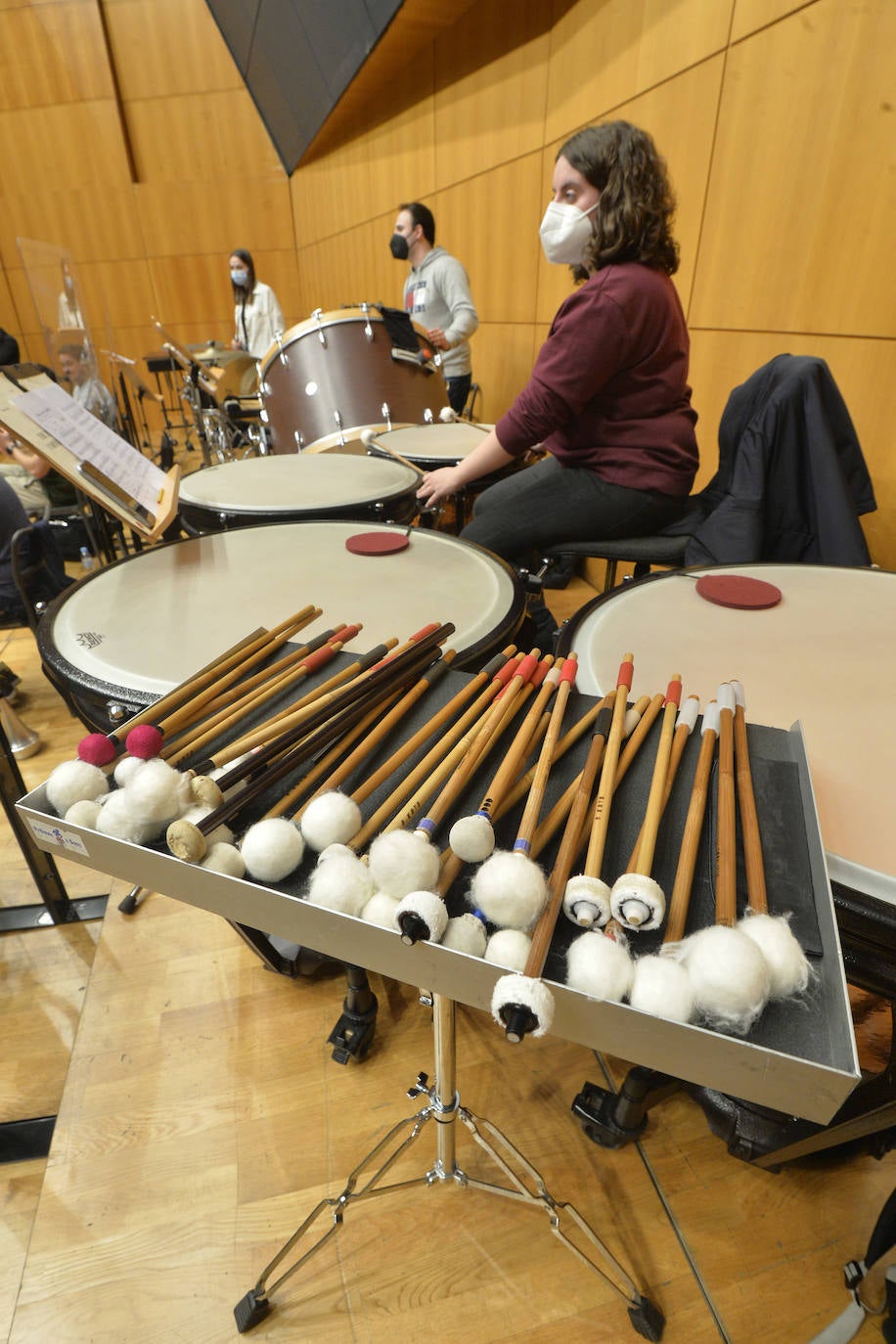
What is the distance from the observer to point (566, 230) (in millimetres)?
1505

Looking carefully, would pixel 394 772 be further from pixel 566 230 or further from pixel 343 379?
pixel 343 379

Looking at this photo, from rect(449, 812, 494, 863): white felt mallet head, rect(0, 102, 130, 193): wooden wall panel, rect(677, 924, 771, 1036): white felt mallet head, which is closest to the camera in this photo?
rect(677, 924, 771, 1036): white felt mallet head

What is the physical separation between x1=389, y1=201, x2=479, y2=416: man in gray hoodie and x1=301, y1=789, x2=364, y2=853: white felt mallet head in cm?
291

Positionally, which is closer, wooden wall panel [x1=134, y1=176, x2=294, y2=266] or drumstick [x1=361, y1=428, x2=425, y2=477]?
drumstick [x1=361, y1=428, x2=425, y2=477]

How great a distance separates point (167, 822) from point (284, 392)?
2475mm

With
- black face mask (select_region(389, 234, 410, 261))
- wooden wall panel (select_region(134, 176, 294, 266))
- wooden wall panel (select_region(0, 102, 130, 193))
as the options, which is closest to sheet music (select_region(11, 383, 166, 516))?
black face mask (select_region(389, 234, 410, 261))

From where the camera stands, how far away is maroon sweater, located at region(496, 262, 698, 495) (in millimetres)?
1383

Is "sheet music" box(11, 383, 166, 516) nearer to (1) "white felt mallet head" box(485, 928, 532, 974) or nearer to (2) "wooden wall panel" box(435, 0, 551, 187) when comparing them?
(1) "white felt mallet head" box(485, 928, 532, 974)

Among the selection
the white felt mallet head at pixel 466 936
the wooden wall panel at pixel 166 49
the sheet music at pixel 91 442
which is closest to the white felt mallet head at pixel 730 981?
the white felt mallet head at pixel 466 936

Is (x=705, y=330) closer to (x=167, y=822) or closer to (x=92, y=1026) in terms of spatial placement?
(x=167, y=822)

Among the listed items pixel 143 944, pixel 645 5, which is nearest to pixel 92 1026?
pixel 143 944

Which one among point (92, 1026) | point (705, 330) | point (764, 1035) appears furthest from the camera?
point (705, 330)

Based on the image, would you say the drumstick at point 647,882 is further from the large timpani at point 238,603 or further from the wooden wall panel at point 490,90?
the wooden wall panel at point 490,90

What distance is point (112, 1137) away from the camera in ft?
3.48
